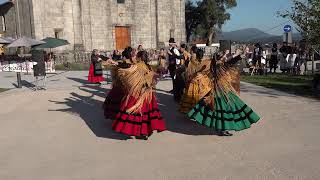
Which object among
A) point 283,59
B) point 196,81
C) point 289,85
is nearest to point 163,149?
point 196,81

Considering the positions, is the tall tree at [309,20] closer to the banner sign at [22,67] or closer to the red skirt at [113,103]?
the red skirt at [113,103]

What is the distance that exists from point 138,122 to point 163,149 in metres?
0.73

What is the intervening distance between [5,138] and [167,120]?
3.55 m

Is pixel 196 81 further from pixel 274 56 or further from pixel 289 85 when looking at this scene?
pixel 274 56

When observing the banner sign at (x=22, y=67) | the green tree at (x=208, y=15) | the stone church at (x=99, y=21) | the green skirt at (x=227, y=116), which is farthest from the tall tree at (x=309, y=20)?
the green tree at (x=208, y=15)

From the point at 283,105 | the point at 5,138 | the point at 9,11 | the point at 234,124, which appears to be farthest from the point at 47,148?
the point at 9,11

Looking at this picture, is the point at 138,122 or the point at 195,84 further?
the point at 195,84

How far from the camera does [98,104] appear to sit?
12.4m

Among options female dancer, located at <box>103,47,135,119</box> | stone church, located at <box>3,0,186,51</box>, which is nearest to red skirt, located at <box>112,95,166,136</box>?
female dancer, located at <box>103,47,135,119</box>

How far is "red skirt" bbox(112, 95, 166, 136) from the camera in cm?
761

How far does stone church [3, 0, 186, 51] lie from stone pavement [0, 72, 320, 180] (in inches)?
849

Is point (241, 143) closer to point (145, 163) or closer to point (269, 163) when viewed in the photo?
point (269, 163)

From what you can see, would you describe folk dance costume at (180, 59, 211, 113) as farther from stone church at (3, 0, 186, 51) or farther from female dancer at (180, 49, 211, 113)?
stone church at (3, 0, 186, 51)

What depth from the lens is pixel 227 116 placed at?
764 centimetres
